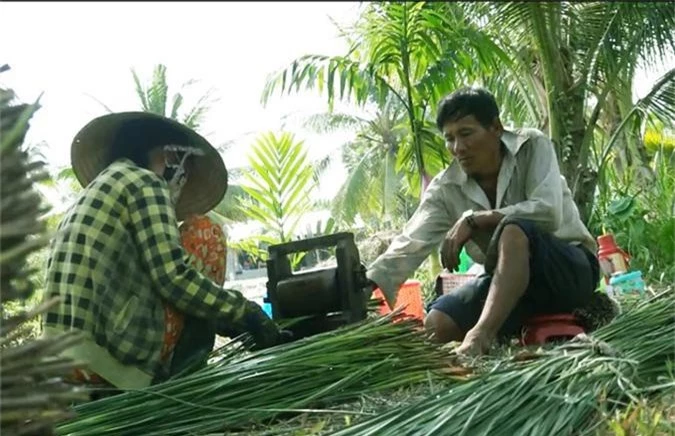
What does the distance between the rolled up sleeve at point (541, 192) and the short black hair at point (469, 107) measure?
0.66 feet

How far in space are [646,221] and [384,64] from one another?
219cm

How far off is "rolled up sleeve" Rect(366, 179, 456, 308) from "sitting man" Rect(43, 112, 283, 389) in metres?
0.69

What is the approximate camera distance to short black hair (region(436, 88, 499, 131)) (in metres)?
2.89

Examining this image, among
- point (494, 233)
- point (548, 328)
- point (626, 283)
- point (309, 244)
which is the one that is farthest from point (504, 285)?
point (626, 283)

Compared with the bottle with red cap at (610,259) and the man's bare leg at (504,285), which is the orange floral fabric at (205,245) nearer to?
the man's bare leg at (504,285)

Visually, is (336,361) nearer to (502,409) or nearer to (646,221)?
(502,409)

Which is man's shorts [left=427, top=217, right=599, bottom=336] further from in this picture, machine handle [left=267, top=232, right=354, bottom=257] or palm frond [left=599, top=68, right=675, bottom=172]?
palm frond [left=599, top=68, right=675, bottom=172]

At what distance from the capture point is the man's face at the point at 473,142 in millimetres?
2898

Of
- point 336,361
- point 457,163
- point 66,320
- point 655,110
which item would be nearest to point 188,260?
point 66,320

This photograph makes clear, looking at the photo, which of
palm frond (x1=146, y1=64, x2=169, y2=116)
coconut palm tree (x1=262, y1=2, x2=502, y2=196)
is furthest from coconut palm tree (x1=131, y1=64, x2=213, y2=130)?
coconut palm tree (x1=262, y1=2, x2=502, y2=196)

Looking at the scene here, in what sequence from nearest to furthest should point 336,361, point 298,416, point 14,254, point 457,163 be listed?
point 14,254
point 298,416
point 336,361
point 457,163

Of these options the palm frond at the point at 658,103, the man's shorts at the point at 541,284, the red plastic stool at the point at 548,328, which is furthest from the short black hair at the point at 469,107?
the palm frond at the point at 658,103

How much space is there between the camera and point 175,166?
2.57 m

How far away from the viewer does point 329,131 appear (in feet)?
74.4
